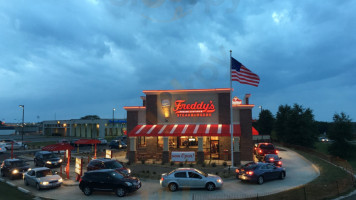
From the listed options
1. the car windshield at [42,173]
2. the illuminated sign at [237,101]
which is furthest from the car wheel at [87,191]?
the illuminated sign at [237,101]

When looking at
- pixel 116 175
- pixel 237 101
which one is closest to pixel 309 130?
pixel 237 101

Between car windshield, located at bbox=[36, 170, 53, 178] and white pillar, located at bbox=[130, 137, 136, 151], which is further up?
white pillar, located at bbox=[130, 137, 136, 151]

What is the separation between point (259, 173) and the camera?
19578 mm

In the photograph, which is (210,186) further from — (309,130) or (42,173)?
(309,130)

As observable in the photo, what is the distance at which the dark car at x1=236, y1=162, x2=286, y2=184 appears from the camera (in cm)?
1941

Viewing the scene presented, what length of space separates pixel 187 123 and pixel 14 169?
18.8m

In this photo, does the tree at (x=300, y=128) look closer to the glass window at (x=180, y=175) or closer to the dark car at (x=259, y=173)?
the dark car at (x=259, y=173)

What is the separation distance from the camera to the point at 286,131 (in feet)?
183

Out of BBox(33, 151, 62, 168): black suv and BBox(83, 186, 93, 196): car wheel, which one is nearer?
BBox(83, 186, 93, 196): car wheel

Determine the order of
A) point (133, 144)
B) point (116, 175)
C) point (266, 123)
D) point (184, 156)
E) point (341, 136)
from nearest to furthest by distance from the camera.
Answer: point (116, 175) → point (184, 156) → point (133, 144) → point (341, 136) → point (266, 123)

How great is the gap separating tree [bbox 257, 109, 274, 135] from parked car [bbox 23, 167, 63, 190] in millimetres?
66020

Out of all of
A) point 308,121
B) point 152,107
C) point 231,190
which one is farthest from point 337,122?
point 231,190

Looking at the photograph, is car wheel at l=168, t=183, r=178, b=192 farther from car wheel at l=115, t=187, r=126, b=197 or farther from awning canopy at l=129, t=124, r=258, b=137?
awning canopy at l=129, t=124, r=258, b=137

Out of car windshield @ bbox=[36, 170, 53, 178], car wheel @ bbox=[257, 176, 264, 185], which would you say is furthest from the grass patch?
car wheel @ bbox=[257, 176, 264, 185]
